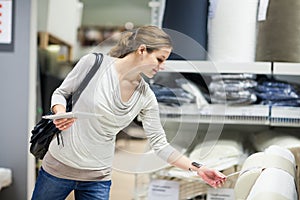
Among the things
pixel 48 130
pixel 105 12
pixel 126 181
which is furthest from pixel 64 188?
pixel 105 12

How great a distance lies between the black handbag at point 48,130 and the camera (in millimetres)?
1154

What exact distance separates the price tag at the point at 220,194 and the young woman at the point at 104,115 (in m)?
0.31

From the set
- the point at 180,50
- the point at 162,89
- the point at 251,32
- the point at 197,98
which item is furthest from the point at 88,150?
the point at 251,32

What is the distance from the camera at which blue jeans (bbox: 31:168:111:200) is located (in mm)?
1212

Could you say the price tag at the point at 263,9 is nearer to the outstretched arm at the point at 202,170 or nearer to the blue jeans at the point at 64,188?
the outstretched arm at the point at 202,170

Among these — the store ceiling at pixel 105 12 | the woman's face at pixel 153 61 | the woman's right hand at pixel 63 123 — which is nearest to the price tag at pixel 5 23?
the store ceiling at pixel 105 12

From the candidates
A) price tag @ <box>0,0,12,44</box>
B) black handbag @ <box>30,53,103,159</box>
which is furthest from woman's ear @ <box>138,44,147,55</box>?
price tag @ <box>0,0,12,44</box>

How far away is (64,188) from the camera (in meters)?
1.22

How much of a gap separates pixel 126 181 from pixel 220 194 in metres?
0.37

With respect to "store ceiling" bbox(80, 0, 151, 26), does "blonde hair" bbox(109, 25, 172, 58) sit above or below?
below

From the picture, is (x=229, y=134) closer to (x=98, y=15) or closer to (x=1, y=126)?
(x=1, y=126)

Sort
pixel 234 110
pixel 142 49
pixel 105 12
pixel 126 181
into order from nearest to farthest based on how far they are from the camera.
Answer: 1. pixel 142 49
2. pixel 126 181
3. pixel 234 110
4. pixel 105 12

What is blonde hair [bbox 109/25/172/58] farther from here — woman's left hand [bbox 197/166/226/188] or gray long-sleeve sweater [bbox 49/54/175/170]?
woman's left hand [bbox 197/166/226/188]

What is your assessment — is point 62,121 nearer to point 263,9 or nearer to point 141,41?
point 141,41
